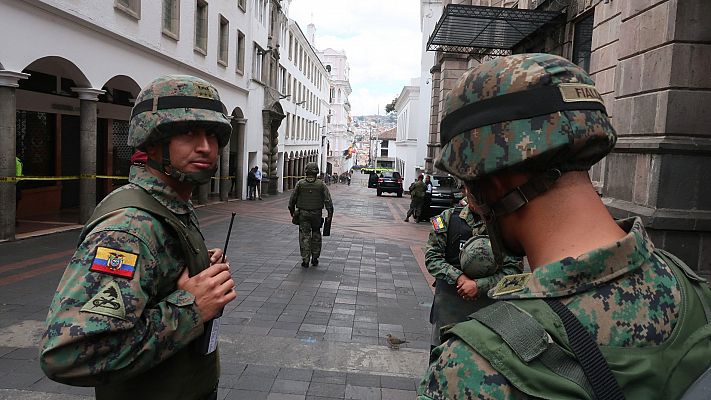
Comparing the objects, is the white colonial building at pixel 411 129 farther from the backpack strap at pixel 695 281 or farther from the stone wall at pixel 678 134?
the backpack strap at pixel 695 281

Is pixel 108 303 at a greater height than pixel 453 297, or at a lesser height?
Result: greater

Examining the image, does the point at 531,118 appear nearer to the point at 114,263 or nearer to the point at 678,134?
the point at 114,263

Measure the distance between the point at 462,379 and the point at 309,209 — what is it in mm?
8293

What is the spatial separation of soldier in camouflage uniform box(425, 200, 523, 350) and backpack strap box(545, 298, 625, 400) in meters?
2.29

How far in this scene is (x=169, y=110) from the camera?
1962mm

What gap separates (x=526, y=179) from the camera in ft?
3.64

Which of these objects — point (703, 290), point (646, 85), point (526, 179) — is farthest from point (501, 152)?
point (646, 85)

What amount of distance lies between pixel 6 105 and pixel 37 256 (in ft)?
9.66

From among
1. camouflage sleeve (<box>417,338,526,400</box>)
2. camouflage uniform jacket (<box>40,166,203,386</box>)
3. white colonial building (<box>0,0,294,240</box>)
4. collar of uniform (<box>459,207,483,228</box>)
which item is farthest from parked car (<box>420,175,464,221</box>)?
camouflage sleeve (<box>417,338,526,400</box>)

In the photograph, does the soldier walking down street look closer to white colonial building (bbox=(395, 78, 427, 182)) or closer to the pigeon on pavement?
the pigeon on pavement

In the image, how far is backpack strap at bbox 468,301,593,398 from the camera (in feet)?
2.92

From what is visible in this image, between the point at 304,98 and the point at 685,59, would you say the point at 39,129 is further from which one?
the point at 304,98

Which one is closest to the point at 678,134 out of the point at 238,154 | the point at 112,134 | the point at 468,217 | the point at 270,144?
the point at 468,217

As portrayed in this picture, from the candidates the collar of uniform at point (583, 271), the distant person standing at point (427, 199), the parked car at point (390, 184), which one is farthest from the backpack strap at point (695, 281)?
the parked car at point (390, 184)
